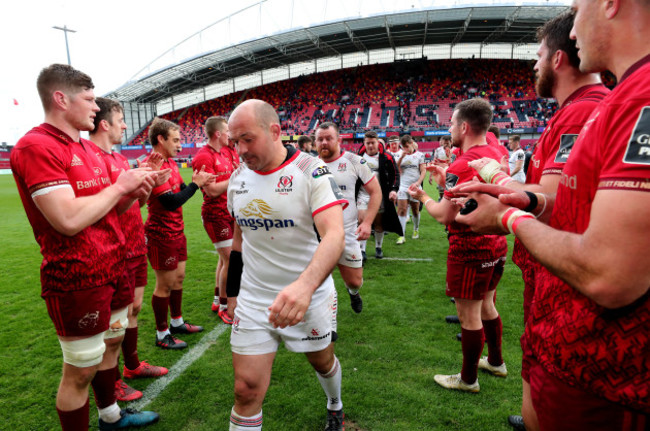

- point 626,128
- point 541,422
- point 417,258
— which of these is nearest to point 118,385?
point 541,422

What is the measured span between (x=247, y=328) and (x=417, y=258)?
6.07m

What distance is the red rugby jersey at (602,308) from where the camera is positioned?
38.3 inches

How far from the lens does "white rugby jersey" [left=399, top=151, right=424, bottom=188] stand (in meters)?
9.73

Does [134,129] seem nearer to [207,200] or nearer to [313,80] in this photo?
[313,80]

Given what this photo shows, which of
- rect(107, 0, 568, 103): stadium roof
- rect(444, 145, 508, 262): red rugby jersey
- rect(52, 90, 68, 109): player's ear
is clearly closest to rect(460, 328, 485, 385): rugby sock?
rect(444, 145, 508, 262): red rugby jersey

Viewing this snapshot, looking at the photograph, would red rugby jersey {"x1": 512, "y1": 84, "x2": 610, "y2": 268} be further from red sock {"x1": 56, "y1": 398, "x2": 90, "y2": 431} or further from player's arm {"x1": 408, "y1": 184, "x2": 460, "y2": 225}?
red sock {"x1": 56, "y1": 398, "x2": 90, "y2": 431}

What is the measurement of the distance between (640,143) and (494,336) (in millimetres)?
3047

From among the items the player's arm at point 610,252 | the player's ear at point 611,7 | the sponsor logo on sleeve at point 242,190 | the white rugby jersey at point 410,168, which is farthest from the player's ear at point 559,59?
the white rugby jersey at point 410,168

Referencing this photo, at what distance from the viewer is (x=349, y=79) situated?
4569 centimetres

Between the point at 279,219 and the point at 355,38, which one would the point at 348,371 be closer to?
the point at 279,219

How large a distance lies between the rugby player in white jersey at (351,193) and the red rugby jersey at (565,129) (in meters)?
2.81

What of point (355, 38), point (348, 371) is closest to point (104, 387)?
point (348, 371)

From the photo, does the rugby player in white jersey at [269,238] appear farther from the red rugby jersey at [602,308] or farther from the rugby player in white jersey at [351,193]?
the rugby player in white jersey at [351,193]

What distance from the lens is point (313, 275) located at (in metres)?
1.80
